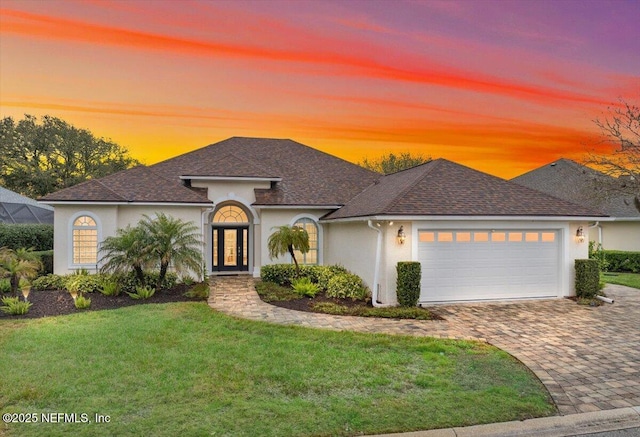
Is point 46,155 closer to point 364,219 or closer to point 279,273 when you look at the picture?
point 279,273

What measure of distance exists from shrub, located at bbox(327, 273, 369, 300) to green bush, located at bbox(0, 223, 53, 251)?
49.9 feet

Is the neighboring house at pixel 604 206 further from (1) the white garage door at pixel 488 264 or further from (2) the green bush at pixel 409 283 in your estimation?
(2) the green bush at pixel 409 283

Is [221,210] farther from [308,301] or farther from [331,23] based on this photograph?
[331,23]

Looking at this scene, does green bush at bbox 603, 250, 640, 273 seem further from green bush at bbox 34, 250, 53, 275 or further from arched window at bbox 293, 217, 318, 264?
green bush at bbox 34, 250, 53, 275

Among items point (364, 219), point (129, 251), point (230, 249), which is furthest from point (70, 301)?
point (364, 219)

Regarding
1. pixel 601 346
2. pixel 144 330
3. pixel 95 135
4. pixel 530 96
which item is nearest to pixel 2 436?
pixel 144 330

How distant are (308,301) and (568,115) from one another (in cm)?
1600

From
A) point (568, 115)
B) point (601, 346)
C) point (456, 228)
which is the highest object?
point (568, 115)

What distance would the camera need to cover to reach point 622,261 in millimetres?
20797

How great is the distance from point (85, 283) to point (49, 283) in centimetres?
177

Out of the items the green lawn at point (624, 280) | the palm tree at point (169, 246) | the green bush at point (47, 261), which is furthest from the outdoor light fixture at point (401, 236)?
the green bush at point (47, 261)

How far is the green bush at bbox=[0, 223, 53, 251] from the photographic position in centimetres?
1828

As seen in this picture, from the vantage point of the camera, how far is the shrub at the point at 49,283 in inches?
514

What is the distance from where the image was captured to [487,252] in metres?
12.3
